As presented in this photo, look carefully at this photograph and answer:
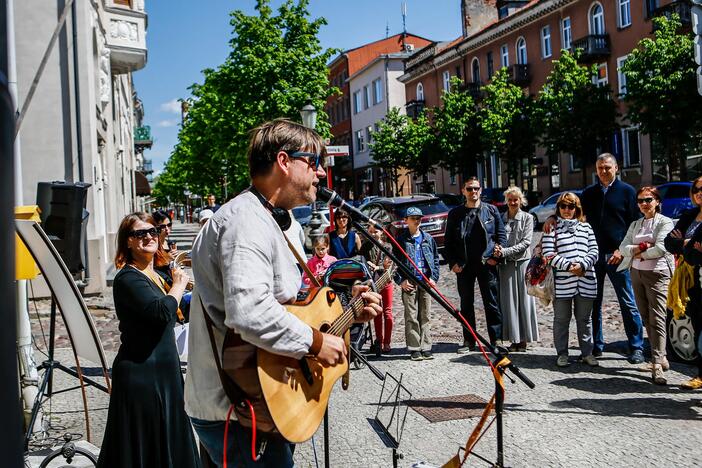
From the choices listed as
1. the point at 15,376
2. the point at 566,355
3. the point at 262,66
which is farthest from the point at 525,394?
the point at 262,66

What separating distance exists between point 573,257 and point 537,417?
2.23 m

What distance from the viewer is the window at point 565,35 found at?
38.2m

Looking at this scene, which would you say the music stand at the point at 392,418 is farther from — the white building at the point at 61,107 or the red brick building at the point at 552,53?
the red brick building at the point at 552,53

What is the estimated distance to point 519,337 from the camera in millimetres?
8461

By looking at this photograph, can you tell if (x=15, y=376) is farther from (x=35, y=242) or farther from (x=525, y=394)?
(x=525, y=394)

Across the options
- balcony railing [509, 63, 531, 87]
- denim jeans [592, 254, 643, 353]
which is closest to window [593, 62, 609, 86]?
balcony railing [509, 63, 531, 87]

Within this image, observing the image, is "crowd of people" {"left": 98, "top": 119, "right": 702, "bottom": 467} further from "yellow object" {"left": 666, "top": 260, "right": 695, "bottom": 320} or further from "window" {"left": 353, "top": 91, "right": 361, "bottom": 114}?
"window" {"left": 353, "top": 91, "right": 361, "bottom": 114}

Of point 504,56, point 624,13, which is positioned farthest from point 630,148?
point 504,56

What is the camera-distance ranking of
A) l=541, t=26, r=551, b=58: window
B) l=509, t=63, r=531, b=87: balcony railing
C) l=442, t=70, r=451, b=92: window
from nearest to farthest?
1. l=541, t=26, r=551, b=58: window
2. l=509, t=63, r=531, b=87: balcony railing
3. l=442, t=70, r=451, b=92: window

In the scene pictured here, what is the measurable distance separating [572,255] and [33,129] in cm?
1073

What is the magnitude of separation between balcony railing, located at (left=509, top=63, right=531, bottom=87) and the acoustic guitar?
4052 cm

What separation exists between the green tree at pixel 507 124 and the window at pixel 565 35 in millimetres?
4623

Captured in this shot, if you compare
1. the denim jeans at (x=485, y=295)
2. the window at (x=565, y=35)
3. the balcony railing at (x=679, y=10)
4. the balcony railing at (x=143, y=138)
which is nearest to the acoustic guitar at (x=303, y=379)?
the denim jeans at (x=485, y=295)

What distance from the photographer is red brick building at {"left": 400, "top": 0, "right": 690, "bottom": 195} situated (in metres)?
33.4
